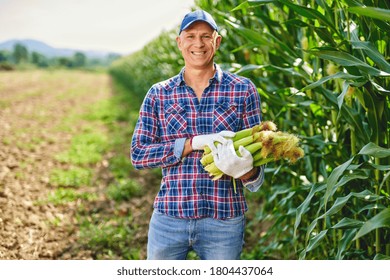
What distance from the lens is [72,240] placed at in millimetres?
3426

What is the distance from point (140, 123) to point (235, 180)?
44 centimetres

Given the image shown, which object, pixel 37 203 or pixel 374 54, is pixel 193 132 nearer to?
pixel 374 54

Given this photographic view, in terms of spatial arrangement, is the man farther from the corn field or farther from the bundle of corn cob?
the corn field

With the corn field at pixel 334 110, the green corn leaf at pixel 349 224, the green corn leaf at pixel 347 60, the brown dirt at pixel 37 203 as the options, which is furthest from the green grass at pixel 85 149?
the green corn leaf at pixel 347 60

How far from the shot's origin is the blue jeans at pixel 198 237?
1788 mm

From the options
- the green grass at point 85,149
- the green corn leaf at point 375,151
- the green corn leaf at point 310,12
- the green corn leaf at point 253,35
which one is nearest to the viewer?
the green corn leaf at point 375,151

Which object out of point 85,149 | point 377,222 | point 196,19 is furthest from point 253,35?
point 85,149

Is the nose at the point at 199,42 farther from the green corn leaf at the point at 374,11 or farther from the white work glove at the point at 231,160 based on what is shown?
the green corn leaf at the point at 374,11

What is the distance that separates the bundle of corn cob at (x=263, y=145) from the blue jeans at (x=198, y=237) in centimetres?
22

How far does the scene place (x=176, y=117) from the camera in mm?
1804

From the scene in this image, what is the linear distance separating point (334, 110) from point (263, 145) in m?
0.61

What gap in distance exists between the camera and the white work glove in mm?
1626

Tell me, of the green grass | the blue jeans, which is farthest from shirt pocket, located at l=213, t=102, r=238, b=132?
the green grass

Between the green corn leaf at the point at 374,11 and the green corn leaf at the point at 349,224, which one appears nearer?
the green corn leaf at the point at 374,11
